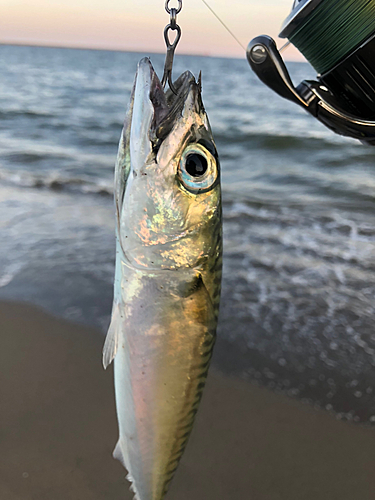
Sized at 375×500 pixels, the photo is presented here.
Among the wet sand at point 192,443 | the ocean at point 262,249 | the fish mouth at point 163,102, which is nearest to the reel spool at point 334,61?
the fish mouth at point 163,102

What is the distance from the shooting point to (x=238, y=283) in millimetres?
4434

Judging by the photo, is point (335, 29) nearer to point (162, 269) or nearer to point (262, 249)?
point (162, 269)

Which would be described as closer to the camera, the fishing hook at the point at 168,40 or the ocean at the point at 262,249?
the fishing hook at the point at 168,40

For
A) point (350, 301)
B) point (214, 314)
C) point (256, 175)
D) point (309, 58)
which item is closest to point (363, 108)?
point (309, 58)

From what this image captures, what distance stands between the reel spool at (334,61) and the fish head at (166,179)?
1.67ft

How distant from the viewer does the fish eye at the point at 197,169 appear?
1.15m

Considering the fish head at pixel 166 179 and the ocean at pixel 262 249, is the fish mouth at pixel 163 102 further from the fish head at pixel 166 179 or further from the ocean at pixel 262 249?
the ocean at pixel 262 249

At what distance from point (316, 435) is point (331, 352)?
2.87ft

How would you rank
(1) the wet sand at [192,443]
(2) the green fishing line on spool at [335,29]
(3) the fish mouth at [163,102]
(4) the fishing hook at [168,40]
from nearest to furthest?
(3) the fish mouth at [163,102] < (4) the fishing hook at [168,40] < (2) the green fishing line on spool at [335,29] < (1) the wet sand at [192,443]

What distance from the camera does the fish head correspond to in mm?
1119

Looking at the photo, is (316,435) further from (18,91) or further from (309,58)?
(18,91)

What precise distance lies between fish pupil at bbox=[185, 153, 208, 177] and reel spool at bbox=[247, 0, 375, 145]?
630 millimetres

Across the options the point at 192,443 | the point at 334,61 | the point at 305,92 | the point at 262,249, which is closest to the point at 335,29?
the point at 334,61

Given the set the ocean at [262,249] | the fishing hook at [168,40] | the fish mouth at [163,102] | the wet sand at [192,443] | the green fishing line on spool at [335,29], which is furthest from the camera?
the ocean at [262,249]
